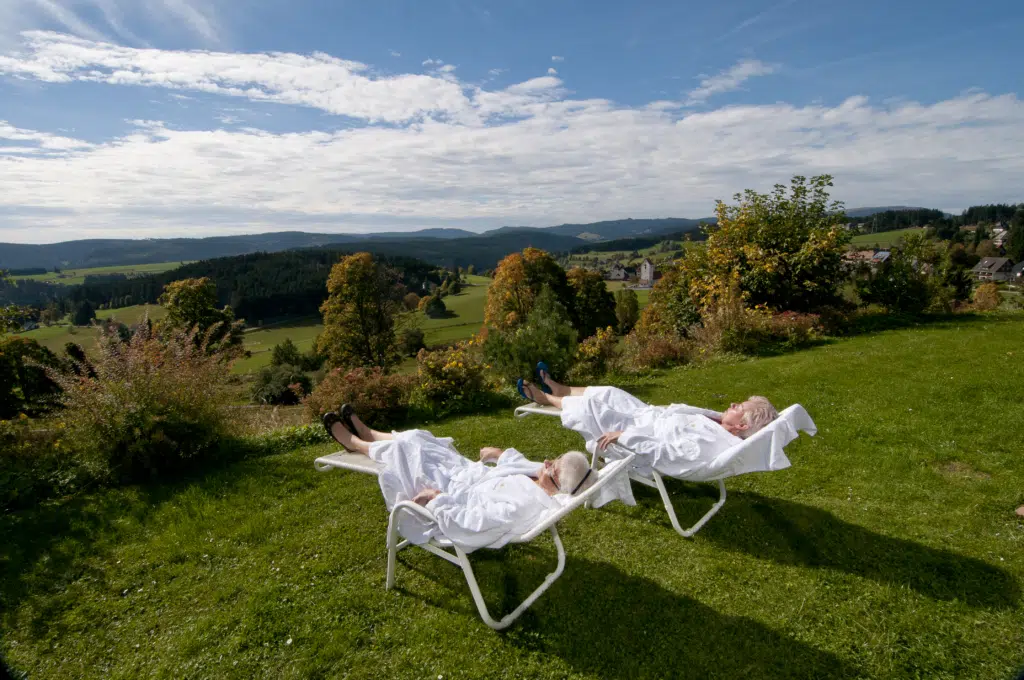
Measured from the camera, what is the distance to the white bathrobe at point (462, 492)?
10.3ft

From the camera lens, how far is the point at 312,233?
643ft

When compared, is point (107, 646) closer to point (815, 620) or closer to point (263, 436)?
point (263, 436)

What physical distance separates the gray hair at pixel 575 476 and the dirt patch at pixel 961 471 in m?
3.89

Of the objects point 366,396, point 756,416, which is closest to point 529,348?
point 366,396

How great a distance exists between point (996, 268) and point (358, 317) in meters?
75.0

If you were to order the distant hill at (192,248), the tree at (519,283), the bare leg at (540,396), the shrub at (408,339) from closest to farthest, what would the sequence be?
1. the bare leg at (540,396)
2. the shrub at (408,339)
3. the tree at (519,283)
4. the distant hill at (192,248)

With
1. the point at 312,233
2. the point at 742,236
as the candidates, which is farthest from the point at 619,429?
the point at 312,233

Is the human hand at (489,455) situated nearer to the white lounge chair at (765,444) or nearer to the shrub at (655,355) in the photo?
the white lounge chair at (765,444)

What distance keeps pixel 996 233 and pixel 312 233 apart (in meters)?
191

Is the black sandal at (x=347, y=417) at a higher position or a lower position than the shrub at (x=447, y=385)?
higher

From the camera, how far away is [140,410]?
5375mm

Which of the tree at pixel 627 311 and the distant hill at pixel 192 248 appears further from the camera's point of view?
the distant hill at pixel 192 248

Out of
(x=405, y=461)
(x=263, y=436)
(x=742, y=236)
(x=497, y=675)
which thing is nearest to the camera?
(x=497, y=675)

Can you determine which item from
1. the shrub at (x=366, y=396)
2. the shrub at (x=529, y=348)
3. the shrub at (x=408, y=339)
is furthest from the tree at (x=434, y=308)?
the shrub at (x=366, y=396)
